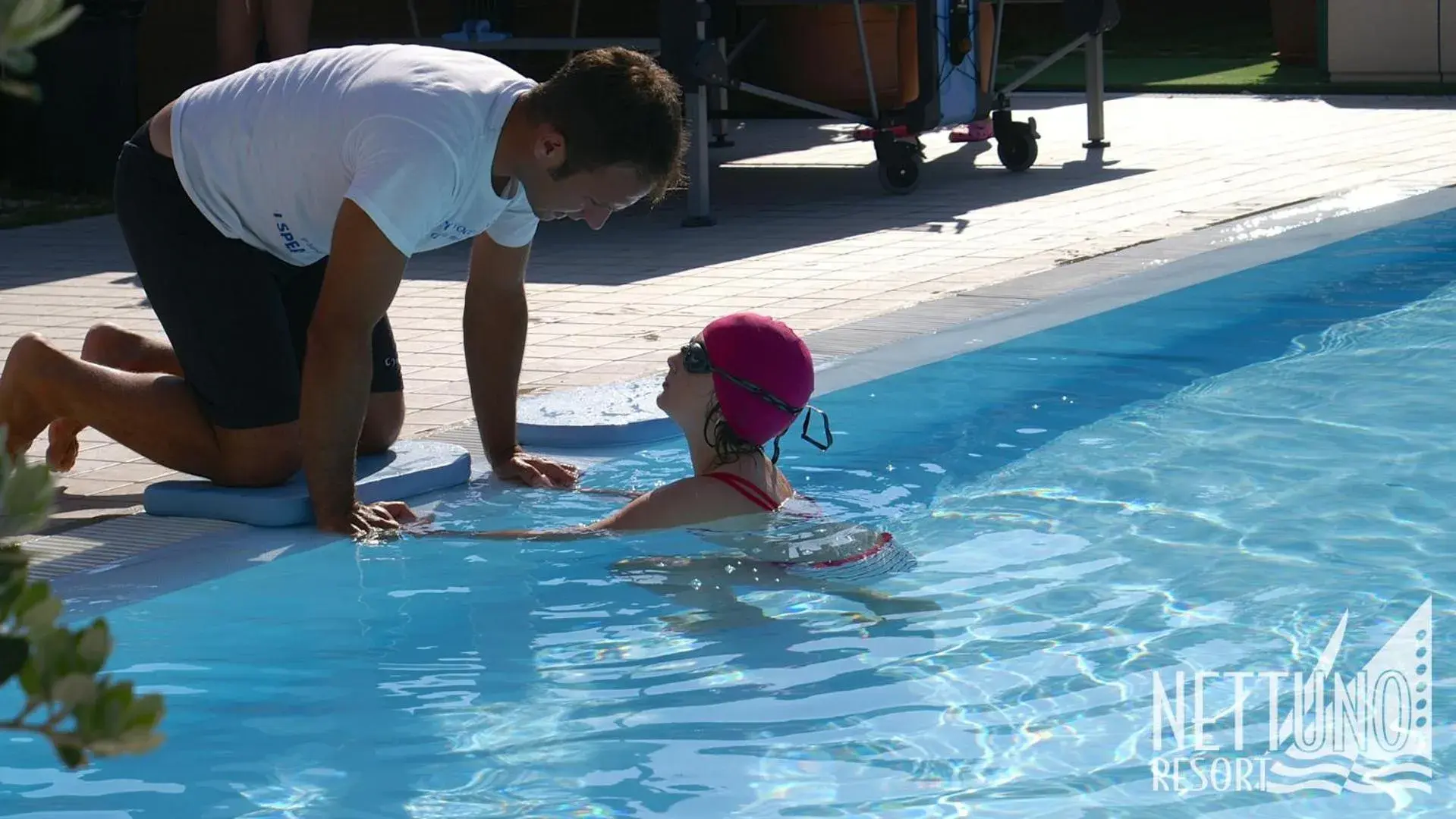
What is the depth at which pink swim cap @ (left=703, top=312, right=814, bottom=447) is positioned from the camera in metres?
3.84

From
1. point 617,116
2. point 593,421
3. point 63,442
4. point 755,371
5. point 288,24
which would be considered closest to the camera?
point 617,116

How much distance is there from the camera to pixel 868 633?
356 centimetres

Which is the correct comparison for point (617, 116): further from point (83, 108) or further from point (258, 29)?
point (83, 108)

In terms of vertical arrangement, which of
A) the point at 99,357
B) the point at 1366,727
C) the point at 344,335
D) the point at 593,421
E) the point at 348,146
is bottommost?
the point at 1366,727

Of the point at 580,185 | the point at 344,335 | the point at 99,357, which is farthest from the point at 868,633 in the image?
the point at 99,357

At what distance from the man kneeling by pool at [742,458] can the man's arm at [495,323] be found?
55 cm

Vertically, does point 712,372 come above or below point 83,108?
below

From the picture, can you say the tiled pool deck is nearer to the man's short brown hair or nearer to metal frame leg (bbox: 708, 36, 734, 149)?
metal frame leg (bbox: 708, 36, 734, 149)

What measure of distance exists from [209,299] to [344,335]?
1.84 feet

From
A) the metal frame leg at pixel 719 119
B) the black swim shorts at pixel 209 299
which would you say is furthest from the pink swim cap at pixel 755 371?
the metal frame leg at pixel 719 119

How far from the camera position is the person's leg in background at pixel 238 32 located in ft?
31.7

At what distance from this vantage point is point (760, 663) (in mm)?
3410

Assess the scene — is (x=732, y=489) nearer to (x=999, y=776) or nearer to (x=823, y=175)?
(x=999, y=776)

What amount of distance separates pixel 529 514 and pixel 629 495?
0.86 ft
